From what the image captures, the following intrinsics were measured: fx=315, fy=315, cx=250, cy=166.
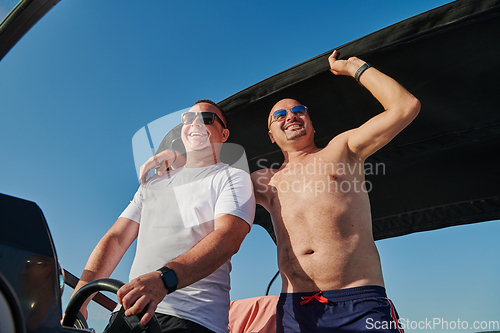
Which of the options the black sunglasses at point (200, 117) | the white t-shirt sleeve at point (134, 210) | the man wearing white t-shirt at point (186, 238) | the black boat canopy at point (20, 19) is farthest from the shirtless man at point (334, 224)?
the black boat canopy at point (20, 19)

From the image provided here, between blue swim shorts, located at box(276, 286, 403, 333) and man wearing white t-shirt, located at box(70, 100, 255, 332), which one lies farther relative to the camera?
blue swim shorts, located at box(276, 286, 403, 333)

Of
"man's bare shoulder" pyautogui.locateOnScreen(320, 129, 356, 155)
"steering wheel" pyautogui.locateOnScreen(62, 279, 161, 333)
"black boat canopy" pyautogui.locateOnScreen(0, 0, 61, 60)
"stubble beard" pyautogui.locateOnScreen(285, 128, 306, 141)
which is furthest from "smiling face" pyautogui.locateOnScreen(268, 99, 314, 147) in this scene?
"steering wheel" pyautogui.locateOnScreen(62, 279, 161, 333)

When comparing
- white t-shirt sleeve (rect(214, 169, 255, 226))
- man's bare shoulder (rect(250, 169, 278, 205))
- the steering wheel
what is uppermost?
man's bare shoulder (rect(250, 169, 278, 205))

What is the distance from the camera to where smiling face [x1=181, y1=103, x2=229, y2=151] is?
209 cm

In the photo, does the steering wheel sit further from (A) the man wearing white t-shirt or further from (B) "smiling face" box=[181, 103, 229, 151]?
(B) "smiling face" box=[181, 103, 229, 151]

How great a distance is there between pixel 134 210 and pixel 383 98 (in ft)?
5.53

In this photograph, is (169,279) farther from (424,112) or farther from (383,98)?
(424,112)

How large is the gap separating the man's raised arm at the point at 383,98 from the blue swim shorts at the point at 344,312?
36.8 inches

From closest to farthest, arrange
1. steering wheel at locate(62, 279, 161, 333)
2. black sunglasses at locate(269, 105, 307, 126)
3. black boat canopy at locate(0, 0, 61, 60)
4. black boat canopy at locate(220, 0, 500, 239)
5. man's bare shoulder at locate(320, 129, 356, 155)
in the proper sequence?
steering wheel at locate(62, 279, 161, 333) → black boat canopy at locate(0, 0, 61, 60) → black boat canopy at locate(220, 0, 500, 239) → man's bare shoulder at locate(320, 129, 356, 155) → black sunglasses at locate(269, 105, 307, 126)

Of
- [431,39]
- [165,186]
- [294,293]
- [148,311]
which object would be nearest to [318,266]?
[294,293]

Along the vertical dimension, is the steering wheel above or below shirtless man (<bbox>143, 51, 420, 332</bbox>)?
below

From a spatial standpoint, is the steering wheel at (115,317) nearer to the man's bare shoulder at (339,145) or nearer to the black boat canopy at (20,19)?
the black boat canopy at (20,19)

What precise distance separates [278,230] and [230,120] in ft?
3.14

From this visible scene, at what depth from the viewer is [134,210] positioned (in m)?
1.90
